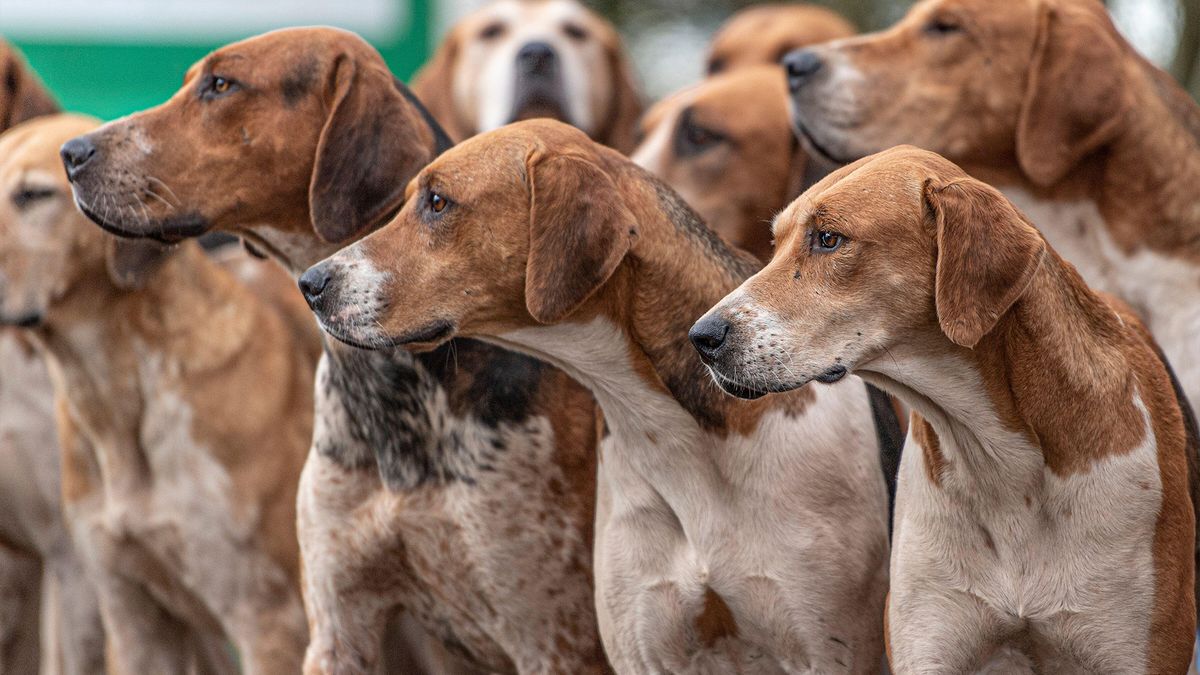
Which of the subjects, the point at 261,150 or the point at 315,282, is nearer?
the point at 315,282

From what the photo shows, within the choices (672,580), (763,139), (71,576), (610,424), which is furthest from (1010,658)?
(71,576)

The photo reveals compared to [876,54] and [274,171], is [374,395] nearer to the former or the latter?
[274,171]

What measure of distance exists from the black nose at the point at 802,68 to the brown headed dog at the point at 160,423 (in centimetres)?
194

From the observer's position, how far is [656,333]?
13.7 feet

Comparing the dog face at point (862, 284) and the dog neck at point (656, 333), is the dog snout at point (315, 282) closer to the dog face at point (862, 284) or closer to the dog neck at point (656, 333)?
the dog neck at point (656, 333)

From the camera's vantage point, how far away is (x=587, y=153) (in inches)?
164

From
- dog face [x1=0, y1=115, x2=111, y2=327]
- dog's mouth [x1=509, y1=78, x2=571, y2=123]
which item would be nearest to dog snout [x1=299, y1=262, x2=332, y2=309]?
dog face [x1=0, y1=115, x2=111, y2=327]

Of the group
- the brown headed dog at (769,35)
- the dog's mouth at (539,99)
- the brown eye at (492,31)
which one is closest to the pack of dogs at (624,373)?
the brown headed dog at (769,35)

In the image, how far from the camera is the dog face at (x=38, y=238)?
5.48m

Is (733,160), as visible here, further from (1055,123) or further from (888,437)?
(888,437)

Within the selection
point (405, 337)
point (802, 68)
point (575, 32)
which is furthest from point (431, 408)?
point (575, 32)

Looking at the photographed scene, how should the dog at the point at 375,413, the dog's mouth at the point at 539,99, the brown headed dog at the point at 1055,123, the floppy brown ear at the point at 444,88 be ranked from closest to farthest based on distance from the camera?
1. the dog at the point at 375,413
2. the brown headed dog at the point at 1055,123
3. the dog's mouth at the point at 539,99
4. the floppy brown ear at the point at 444,88

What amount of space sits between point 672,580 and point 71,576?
3054 mm

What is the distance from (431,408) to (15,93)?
127 inches
